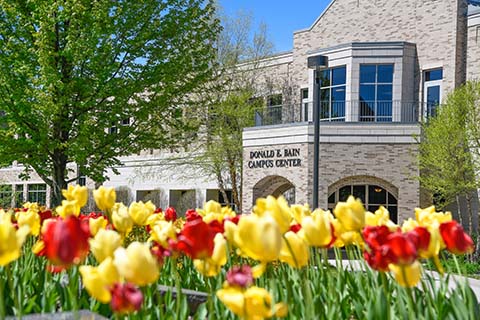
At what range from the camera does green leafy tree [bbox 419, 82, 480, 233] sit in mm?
24295

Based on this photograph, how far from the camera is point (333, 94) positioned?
3133 centimetres

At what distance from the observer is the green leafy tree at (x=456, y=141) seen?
24295 mm

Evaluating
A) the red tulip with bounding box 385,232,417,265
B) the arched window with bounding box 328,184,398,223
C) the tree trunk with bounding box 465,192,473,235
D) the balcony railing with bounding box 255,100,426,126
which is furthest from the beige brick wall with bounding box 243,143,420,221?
the red tulip with bounding box 385,232,417,265

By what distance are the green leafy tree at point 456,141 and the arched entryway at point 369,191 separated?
3280 mm

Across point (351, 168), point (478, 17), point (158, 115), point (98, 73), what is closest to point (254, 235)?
point (98, 73)

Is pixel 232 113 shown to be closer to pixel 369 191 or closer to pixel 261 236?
pixel 369 191

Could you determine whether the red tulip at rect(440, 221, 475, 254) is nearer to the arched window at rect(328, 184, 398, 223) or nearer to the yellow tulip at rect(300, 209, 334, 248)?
the yellow tulip at rect(300, 209, 334, 248)

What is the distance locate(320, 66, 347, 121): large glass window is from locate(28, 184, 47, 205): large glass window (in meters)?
23.4

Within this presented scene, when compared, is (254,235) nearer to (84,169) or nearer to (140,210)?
(140,210)

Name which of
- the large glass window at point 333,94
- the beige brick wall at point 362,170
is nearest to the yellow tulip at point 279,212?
the beige brick wall at point 362,170

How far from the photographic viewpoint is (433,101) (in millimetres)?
29719

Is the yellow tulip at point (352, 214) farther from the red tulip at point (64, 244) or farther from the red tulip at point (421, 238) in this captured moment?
the red tulip at point (64, 244)

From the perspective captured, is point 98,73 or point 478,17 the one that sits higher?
point 478,17

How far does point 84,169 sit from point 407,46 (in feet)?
54.7
